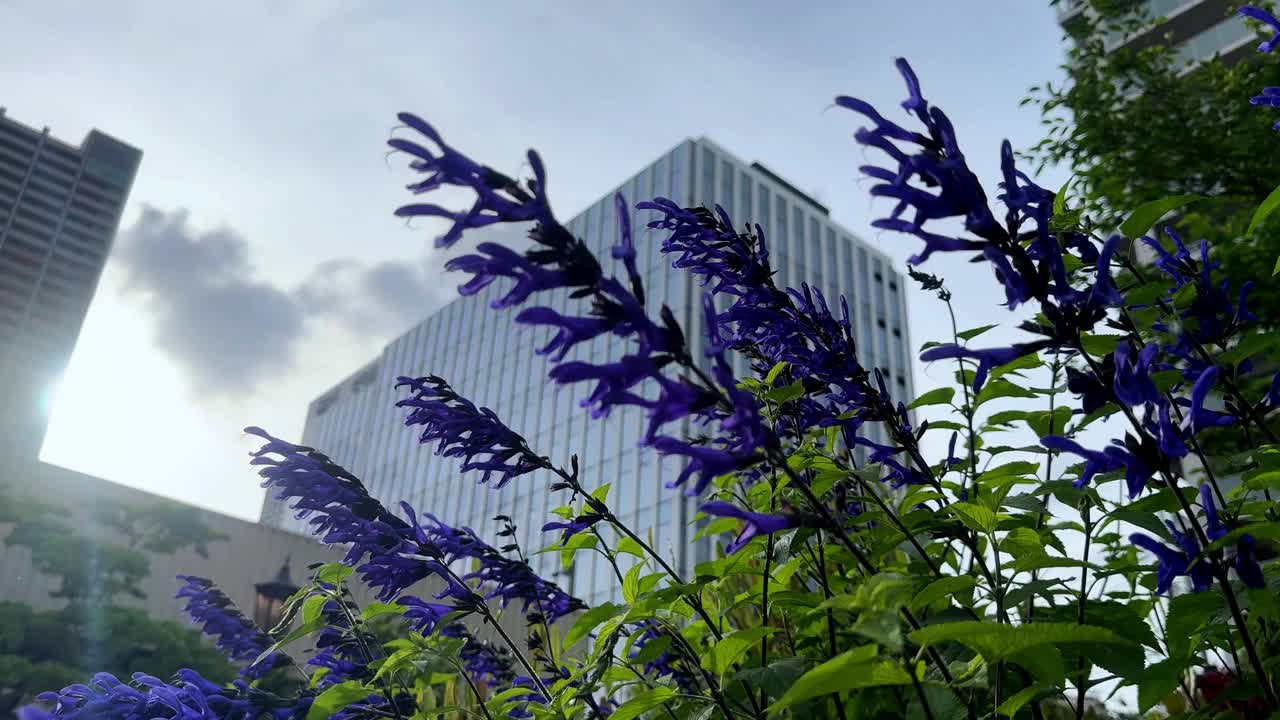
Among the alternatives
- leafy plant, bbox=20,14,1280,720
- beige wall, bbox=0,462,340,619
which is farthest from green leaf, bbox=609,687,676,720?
beige wall, bbox=0,462,340,619

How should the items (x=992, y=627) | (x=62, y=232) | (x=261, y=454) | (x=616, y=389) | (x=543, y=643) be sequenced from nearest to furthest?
(x=992, y=627), (x=616, y=389), (x=261, y=454), (x=543, y=643), (x=62, y=232)

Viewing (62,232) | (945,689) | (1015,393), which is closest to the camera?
(945,689)

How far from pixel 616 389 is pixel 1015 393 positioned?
946 mm

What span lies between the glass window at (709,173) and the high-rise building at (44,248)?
8571cm

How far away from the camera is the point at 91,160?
109m

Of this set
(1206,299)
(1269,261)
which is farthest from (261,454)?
(1269,261)

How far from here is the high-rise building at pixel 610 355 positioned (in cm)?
3400

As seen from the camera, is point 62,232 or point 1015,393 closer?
point 1015,393

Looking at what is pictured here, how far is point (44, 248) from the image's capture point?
10325 cm

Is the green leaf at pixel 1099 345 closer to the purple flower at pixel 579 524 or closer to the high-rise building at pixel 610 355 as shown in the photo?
the purple flower at pixel 579 524

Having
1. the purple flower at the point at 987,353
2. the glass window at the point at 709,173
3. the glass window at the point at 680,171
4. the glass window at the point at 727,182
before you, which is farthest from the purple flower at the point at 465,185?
the glass window at the point at 727,182

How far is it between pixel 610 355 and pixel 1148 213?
31.2 m

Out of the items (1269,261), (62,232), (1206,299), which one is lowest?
(1206,299)

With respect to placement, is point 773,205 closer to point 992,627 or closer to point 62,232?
point 992,627
